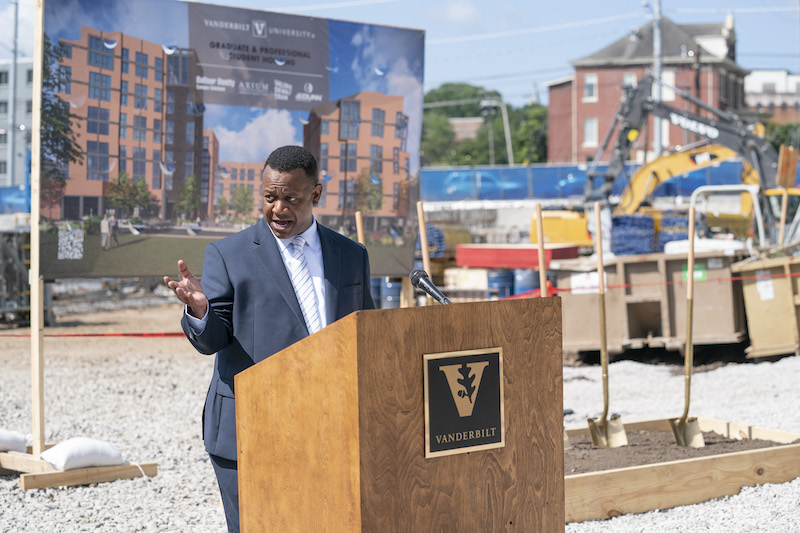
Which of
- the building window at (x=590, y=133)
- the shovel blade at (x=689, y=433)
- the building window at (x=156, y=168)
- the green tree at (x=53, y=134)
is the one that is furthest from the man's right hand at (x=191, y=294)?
the building window at (x=590, y=133)

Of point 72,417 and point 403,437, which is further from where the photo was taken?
point 72,417

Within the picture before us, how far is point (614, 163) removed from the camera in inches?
800

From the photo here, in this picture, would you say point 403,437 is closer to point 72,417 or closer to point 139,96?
point 139,96

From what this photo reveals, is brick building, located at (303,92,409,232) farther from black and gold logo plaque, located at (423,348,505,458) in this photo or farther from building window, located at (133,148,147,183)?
black and gold logo plaque, located at (423,348,505,458)

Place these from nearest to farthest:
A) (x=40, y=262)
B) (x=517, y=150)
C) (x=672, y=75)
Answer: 1. (x=40, y=262)
2. (x=672, y=75)
3. (x=517, y=150)

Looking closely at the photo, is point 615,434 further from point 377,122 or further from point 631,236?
point 631,236

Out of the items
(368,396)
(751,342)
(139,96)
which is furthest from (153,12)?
(751,342)

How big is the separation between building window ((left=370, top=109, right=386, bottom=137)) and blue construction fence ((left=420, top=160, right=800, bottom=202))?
27293 millimetres

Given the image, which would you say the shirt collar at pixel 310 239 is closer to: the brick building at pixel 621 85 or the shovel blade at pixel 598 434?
the shovel blade at pixel 598 434

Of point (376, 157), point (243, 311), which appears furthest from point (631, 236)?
point (243, 311)

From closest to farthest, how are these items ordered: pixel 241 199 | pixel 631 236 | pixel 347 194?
pixel 241 199, pixel 347 194, pixel 631 236

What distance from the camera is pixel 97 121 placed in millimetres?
6562

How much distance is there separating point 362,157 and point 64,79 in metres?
2.38

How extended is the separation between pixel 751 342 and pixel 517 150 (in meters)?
73.3
